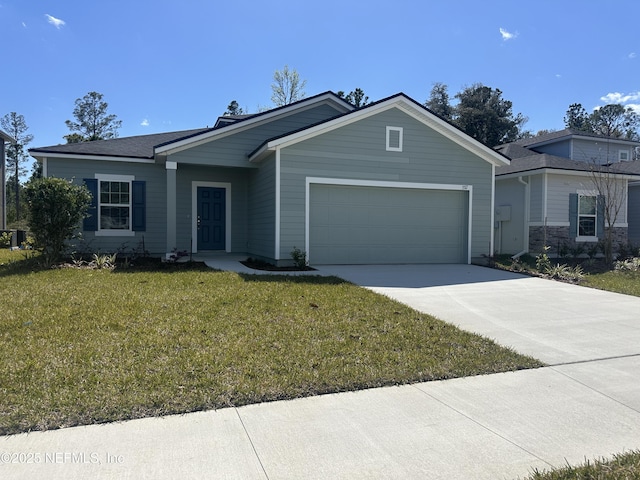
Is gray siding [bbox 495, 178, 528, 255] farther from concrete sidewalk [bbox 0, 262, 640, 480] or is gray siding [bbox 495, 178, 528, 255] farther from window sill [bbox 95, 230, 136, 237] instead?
window sill [bbox 95, 230, 136, 237]

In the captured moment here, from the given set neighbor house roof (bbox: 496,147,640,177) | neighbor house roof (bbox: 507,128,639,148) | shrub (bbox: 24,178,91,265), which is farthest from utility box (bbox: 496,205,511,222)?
shrub (bbox: 24,178,91,265)

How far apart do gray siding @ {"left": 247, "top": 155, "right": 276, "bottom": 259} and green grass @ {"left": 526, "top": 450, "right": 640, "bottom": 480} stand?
9060 millimetres

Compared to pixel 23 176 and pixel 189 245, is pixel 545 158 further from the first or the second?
pixel 23 176

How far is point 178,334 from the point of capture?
502 centimetres

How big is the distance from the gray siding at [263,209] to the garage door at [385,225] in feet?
3.31

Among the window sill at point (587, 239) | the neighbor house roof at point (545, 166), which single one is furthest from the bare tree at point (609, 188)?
the window sill at point (587, 239)

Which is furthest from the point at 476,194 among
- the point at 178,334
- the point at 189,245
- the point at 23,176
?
the point at 23,176

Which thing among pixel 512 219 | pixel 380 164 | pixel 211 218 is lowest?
pixel 211 218

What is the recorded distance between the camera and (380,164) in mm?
12047

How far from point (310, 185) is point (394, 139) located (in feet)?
8.88

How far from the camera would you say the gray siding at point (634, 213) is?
19.6 meters

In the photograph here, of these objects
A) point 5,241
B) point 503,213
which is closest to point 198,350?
point 503,213

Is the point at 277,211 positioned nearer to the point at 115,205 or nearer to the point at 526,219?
the point at 115,205

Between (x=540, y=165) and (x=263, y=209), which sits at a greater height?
(x=540, y=165)
